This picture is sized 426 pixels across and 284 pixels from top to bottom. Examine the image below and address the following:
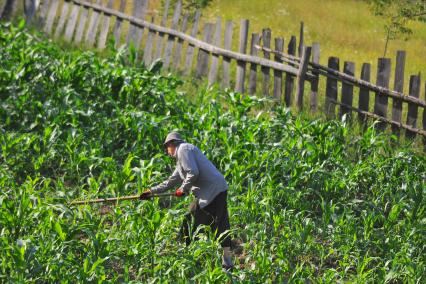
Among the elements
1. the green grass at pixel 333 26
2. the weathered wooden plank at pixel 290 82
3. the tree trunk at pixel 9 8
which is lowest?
the tree trunk at pixel 9 8

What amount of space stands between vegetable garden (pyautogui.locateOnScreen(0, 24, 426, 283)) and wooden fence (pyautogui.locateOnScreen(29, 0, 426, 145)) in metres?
0.48

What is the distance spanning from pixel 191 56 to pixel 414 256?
6723 mm

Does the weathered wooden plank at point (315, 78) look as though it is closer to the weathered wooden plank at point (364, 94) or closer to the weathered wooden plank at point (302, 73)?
the weathered wooden plank at point (302, 73)

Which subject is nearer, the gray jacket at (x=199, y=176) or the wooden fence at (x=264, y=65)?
the gray jacket at (x=199, y=176)

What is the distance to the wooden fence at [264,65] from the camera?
38.5ft

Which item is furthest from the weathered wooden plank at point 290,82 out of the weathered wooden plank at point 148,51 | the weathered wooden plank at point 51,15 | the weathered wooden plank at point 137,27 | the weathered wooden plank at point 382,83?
the weathered wooden plank at point 51,15

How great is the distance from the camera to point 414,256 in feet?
28.2

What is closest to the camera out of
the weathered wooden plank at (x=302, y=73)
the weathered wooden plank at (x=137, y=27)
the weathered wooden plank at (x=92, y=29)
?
the weathered wooden plank at (x=302, y=73)

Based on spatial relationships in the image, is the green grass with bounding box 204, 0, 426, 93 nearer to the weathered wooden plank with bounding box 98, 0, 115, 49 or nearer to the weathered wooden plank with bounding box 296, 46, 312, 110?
the weathered wooden plank with bounding box 98, 0, 115, 49

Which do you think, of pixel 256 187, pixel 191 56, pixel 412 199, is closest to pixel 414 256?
pixel 412 199

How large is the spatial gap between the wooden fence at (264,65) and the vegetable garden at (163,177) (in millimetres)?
476

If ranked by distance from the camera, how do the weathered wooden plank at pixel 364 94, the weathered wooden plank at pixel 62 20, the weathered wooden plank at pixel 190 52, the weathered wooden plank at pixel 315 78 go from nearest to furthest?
the weathered wooden plank at pixel 364 94 < the weathered wooden plank at pixel 315 78 < the weathered wooden plank at pixel 190 52 < the weathered wooden plank at pixel 62 20

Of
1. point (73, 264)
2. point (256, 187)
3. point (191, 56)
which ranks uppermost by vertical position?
point (191, 56)

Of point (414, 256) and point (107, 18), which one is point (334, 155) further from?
point (107, 18)
